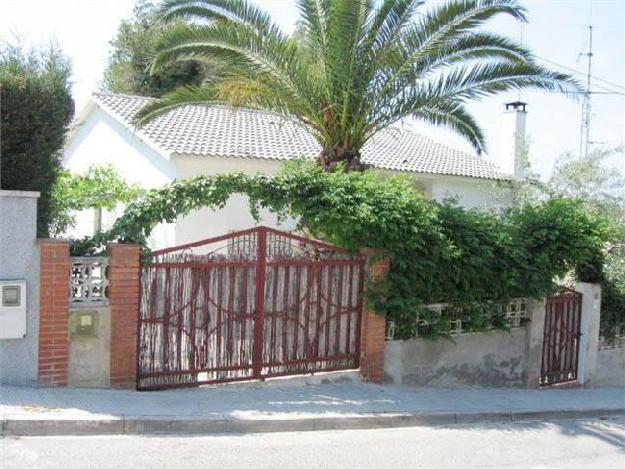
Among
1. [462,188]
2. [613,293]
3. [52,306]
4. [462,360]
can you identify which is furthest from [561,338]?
[462,188]

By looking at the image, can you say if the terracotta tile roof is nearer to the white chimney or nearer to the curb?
the white chimney

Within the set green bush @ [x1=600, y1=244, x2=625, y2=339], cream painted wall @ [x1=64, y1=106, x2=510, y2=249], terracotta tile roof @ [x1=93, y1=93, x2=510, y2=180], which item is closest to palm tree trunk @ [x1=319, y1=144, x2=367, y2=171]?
cream painted wall @ [x1=64, y1=106, x2=510, y2=249]

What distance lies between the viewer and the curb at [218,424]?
577cm

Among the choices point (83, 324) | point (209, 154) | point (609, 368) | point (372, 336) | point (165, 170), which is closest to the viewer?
point (83, 324)

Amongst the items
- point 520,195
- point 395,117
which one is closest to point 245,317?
point 395,117

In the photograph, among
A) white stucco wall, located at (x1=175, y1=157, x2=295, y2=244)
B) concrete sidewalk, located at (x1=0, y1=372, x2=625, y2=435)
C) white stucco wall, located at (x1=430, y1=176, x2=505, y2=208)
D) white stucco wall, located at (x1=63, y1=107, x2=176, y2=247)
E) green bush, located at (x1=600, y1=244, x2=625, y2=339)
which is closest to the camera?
concrete sidewalk, located at (x1=0, y1=372, x2=625, y2=435)

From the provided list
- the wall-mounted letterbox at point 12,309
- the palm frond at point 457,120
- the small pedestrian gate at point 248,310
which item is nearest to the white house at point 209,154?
the palm frond at point 457,120

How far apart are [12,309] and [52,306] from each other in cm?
37

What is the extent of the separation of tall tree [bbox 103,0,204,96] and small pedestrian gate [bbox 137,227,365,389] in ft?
72.2

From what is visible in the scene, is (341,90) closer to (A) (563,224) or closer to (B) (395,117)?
(B) (395,117)

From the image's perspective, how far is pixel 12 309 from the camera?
21.1 ft

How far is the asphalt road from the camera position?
5.44 m

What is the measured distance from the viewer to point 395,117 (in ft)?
33.3

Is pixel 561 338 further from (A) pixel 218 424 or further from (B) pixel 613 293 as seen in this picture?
(A) pixel 218 424
